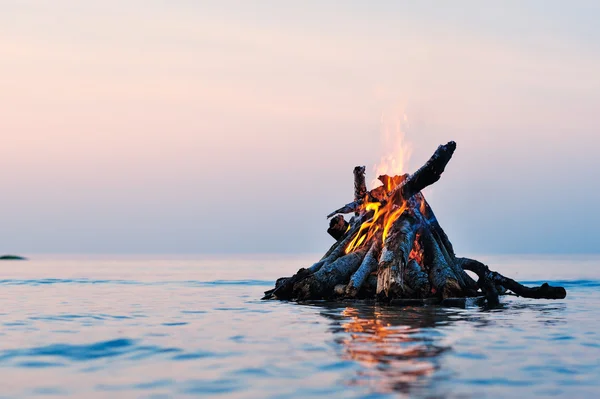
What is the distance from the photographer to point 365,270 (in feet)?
86.8

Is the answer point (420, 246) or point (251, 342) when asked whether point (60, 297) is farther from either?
point (251, 342)

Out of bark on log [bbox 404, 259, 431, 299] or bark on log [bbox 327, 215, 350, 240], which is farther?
bark on log [bbox 327, 215, 350, 240]

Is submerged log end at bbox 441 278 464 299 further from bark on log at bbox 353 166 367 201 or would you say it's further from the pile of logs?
bark on log at bbox 353 166 367 201

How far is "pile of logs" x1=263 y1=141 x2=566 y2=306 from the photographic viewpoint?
83.6ft

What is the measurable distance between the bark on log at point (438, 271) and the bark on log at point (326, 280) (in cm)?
264

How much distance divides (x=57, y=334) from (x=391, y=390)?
10097mm

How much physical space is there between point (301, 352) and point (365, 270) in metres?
12.4

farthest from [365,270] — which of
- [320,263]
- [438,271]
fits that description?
[438,271]

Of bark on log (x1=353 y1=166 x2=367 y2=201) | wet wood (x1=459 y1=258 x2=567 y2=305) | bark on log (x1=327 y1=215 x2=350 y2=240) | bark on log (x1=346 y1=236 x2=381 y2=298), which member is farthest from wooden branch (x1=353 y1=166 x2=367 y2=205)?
wet wood (x1=459 y1=258 x2=567 y2=305)

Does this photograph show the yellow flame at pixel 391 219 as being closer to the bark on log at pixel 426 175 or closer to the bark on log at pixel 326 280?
the bark on log at pixel 426 175

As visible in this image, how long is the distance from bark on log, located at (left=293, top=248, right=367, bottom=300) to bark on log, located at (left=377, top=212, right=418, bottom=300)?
5.39 ft

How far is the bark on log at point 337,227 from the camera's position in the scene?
1265 inches

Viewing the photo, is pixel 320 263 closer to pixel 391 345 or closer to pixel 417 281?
pixel 417 281

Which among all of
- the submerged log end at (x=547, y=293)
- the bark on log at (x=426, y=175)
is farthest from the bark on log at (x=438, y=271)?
the submerged log end at (x=547, y=293)
